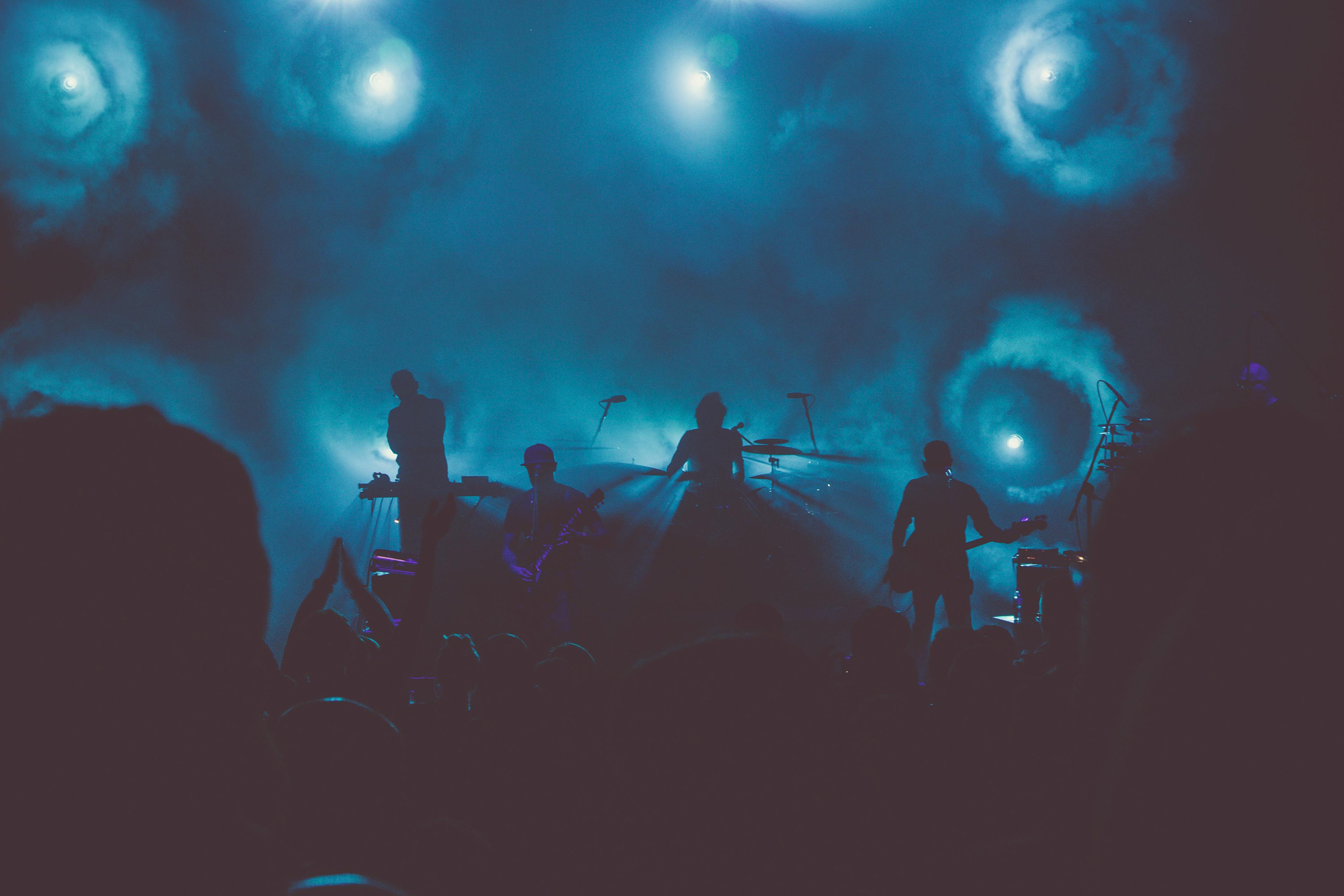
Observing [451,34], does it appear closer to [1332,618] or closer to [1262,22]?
[1262,22]

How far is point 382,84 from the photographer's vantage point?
33.3 feet

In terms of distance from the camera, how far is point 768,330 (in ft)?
36.6

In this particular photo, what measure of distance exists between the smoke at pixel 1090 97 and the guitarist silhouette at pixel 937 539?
18.4ft

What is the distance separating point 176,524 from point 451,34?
1106 cm

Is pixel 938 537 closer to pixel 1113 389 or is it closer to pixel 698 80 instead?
pixel 1113 389

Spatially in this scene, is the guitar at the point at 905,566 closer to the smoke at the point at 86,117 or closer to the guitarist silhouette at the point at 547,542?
the guitarist silhouette at the point at 547,542

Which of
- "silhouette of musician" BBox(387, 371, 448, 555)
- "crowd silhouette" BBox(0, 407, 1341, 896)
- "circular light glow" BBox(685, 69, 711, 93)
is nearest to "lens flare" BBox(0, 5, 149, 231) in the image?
"silhouette of musician" BBox(387, 371, 448, 555)

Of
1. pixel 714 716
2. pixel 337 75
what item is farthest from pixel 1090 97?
pixel 714 716

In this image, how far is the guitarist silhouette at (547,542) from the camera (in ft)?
20.0

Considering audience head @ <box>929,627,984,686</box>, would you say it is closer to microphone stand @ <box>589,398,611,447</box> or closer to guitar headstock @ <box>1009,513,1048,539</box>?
guitar headstock @ <box>1009,513,1048,539</box>

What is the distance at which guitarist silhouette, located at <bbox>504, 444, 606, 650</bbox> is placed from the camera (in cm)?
611

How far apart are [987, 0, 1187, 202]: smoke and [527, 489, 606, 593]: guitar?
7171mm

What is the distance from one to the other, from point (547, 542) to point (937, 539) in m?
2.93

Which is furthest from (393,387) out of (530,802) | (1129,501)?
(1129,501)
